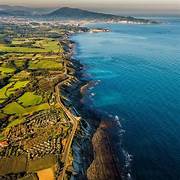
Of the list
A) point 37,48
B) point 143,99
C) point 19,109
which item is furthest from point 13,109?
point 37,48

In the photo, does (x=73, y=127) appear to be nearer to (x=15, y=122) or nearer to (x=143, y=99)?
(x=15, y=122)

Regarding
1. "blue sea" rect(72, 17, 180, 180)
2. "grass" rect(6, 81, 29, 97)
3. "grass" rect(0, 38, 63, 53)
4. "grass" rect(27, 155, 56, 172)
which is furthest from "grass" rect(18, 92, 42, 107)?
"grass" rect(0, 38, 63, 53)

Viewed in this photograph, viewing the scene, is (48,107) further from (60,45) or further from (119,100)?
(60,45)

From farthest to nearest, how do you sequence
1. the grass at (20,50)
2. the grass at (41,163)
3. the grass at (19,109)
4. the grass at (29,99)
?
the grass at (20,50) → the grass at (29,99) → the grass at (19,109) → the grass at (41,163)

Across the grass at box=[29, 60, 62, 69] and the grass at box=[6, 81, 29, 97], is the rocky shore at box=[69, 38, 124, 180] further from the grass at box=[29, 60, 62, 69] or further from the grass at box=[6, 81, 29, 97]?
the grass at box=[29, 60, 62, 69]

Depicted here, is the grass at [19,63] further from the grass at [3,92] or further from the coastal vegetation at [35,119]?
the grass at [3,92]

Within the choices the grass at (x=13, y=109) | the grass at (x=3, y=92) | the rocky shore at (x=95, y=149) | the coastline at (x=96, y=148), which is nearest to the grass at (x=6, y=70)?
the grass at (x=3, y=92)
